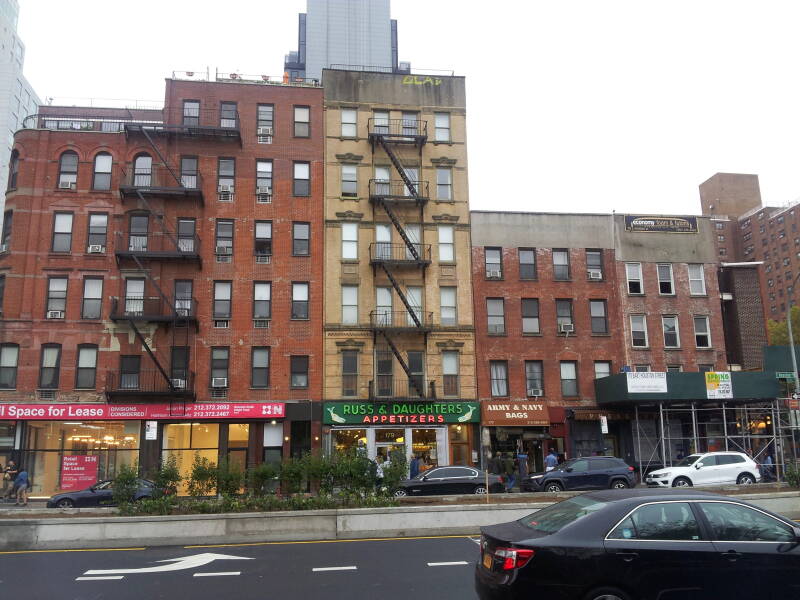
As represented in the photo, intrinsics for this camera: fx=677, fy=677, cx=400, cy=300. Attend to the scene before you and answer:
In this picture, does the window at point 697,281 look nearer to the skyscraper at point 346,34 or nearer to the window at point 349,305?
the window at point 349,305

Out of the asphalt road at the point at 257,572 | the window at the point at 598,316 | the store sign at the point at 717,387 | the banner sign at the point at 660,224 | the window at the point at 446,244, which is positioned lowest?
the asphalt road at the point at 257,572

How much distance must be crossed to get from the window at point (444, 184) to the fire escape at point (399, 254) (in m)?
0.87

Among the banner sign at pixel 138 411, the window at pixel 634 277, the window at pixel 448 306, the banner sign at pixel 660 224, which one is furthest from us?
the banner sign at pixel 660 224

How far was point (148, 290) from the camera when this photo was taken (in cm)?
3497

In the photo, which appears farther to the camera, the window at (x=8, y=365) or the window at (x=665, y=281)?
the window at (x=665, y=281)

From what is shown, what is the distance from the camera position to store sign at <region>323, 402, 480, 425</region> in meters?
34.7

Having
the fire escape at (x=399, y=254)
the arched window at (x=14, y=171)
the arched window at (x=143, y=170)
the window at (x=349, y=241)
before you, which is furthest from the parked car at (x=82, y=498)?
the arched window at (x=14, y=171)

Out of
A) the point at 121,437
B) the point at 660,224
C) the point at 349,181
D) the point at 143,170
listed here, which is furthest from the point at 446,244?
the point at 121,437

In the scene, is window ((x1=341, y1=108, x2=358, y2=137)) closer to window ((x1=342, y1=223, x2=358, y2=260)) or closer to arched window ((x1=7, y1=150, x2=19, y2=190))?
window ((x1=342, y1=223, x2=358, y2=260))

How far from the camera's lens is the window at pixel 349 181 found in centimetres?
3800

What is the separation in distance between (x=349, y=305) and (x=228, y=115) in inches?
500

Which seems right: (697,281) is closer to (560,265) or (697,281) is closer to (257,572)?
(560,265)

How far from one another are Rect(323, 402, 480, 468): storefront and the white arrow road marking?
20.8m

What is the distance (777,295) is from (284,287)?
9733 cm
